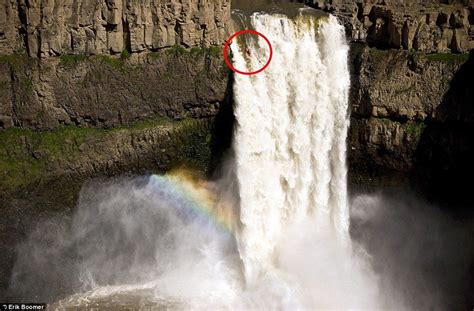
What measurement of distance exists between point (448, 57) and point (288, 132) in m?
8.70

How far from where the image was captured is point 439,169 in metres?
31.2

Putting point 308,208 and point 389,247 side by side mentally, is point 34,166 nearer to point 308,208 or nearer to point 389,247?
point 308,208

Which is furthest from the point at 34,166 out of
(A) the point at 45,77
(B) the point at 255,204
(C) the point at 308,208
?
(C) the point at 308,208

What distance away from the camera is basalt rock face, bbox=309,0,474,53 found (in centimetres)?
3064

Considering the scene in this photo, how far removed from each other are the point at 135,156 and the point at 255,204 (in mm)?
6203

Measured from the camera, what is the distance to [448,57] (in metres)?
30.7

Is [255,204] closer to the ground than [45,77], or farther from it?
closer to the ground

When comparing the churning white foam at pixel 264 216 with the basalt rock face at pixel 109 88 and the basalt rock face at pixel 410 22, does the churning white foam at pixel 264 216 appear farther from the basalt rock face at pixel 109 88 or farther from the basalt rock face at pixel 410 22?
the basalt rock face at pixel 109 88

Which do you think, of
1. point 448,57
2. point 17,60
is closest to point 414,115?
point 448,57

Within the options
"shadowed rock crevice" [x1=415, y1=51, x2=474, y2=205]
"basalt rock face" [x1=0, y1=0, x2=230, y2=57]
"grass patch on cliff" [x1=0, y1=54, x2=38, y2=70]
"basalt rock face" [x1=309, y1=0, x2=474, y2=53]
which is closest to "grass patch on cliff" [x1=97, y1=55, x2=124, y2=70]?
"basalt rock face" [x1=0, y1=0, x2=230, y2=57]

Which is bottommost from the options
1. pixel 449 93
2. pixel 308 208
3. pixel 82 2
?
pixel 308 208

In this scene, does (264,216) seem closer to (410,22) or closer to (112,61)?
(112,61)

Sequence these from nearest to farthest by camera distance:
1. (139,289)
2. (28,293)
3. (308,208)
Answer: (28,293) < (139,289) < (308,208)

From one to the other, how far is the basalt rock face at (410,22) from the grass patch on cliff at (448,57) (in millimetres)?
245
